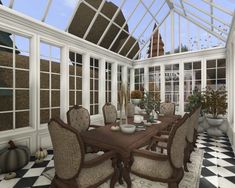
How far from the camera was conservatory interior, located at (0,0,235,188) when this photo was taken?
1.89 metres

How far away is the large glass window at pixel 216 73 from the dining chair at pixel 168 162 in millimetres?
4331

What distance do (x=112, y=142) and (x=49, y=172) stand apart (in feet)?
4.27

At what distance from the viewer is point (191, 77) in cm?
574

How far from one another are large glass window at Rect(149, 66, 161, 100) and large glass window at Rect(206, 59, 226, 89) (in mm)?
1705

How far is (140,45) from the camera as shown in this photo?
6562mm

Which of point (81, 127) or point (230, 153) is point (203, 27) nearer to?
point (230, 153)

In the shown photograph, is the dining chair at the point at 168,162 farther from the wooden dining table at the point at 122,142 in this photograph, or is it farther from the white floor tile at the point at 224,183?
the white floor tile at the point at 224,183

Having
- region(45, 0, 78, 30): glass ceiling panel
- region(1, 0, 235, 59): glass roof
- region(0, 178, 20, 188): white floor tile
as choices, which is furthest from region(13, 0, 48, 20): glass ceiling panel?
region(0, 178, 20, 188): white floor tile

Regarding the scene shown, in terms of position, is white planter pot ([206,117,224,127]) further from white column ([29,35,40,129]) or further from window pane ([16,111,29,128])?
window pane ([16,111,29,128])

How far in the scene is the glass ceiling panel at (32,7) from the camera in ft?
9.91

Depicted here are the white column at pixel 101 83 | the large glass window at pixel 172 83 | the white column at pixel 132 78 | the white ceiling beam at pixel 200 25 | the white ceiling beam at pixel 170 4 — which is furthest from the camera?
the white column at pixel 132 78

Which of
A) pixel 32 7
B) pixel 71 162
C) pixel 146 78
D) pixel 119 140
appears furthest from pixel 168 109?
pixel 32 7

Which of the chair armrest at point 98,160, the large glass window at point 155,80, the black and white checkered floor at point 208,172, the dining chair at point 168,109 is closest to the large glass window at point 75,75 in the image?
the black and white checkered floor at point 208,172

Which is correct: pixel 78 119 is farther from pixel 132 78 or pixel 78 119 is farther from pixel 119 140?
pixel 132 78
